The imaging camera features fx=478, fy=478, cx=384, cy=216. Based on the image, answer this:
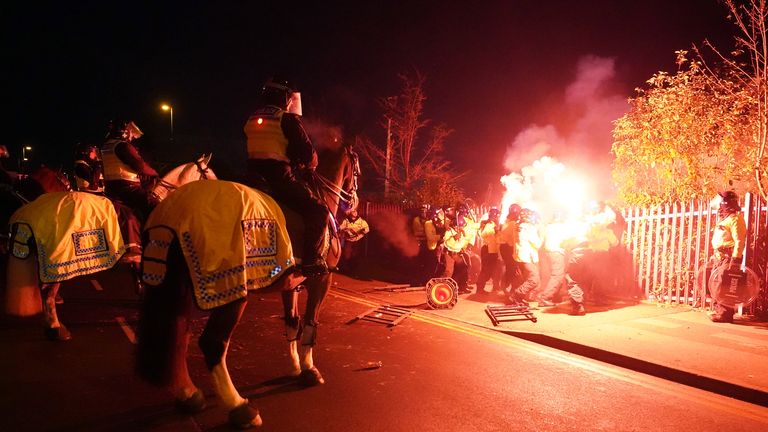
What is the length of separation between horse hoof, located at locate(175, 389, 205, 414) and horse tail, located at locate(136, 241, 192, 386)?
0.34 meters

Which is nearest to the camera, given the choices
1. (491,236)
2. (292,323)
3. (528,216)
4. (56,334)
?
(292,323)

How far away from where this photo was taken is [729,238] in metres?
7.81

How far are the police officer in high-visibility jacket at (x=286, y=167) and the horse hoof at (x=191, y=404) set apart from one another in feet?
4.26

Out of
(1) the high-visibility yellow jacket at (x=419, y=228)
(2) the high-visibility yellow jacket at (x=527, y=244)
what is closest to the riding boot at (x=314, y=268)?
(2) the high-visibility yellow jacket at (x=527, y=244)

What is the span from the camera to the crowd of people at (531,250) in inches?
366

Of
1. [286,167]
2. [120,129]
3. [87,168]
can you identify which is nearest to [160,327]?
[286,167]

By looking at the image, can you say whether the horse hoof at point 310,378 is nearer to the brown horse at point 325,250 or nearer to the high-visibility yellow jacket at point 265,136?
the brown horse at point 325,250

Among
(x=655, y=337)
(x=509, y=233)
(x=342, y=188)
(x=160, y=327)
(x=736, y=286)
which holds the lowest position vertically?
(x=655, y=337)

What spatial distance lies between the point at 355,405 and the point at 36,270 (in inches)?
160

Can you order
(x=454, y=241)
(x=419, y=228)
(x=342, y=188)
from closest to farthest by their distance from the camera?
(x=342, y=188), (x=454, y=241), (x=419, y=228)

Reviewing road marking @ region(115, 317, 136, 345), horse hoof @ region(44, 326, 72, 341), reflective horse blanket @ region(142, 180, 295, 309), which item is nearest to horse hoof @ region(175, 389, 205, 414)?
reflective horse blanket @ region(142, 180, 295, 309)

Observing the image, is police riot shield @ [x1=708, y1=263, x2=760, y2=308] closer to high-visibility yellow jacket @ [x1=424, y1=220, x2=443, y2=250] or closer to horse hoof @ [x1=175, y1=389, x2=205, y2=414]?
high-visibility yellow jacket @ [x1=424, y1=220, x2=443, y2=250]

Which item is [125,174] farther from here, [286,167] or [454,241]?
[454,241]

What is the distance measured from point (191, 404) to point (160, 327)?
750mm
